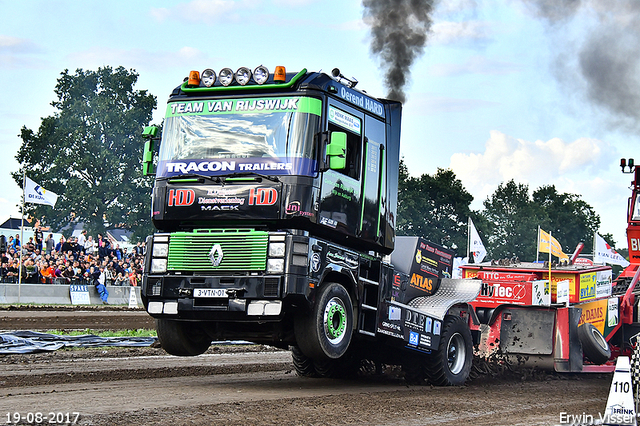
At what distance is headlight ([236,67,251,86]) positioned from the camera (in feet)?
31.8

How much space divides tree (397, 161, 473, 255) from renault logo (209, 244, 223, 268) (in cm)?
5911

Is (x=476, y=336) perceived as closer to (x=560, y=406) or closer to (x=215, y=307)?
(x=560, y=406)

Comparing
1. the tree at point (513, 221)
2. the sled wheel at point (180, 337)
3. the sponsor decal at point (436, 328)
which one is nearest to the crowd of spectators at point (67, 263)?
the sled wheel at point (180, 337)

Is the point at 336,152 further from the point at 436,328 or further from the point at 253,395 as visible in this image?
the point at 436,328

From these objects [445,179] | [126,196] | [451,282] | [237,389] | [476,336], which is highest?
[445,179]

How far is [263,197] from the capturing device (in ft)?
30.3

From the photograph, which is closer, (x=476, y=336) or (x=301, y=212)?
(x=301, y=212)

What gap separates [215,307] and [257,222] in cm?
103

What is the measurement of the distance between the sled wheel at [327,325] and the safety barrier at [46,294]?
59.5 ft

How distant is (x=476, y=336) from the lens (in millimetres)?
12273

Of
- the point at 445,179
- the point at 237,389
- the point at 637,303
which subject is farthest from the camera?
the point at 445,179

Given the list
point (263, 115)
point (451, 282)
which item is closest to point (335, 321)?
point (263, 115)

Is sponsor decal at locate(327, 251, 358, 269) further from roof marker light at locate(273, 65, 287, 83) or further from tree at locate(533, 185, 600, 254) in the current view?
tree at locate(533, 185, 600, 254)

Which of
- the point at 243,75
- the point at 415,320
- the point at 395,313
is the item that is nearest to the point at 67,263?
the point at 415,320
